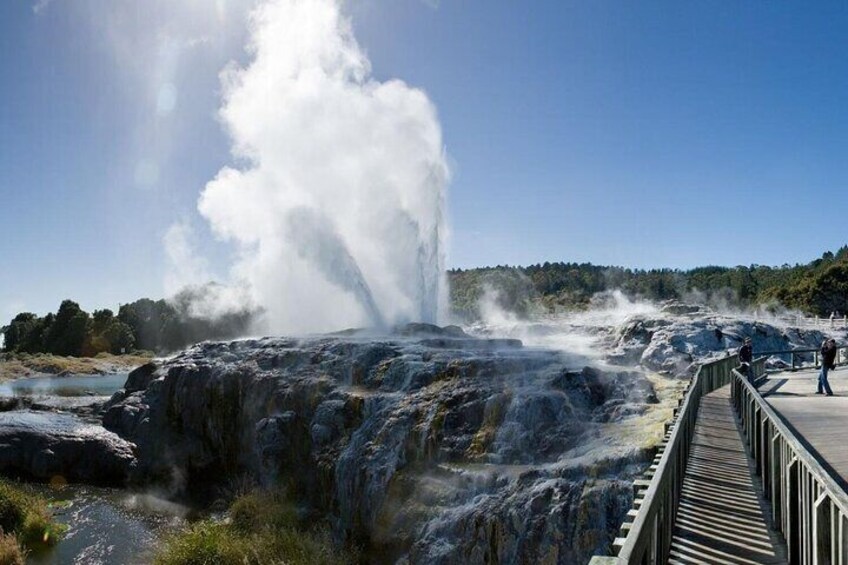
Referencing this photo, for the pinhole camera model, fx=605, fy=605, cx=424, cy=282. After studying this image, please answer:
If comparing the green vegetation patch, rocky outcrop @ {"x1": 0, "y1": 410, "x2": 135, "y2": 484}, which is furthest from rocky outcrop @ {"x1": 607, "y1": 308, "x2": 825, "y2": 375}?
rocky outcrop @ {"x1": 0, "y1": 410, "x2": 135, "y2": 484}

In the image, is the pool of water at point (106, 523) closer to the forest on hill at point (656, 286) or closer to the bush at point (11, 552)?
the bush at point (11, 552)

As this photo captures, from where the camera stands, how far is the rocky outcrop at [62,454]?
107ft

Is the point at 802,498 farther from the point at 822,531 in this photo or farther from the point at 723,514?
the point at 723,514

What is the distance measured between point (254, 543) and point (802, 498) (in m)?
18.7

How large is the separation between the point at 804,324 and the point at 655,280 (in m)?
94.7

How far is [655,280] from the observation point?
142m

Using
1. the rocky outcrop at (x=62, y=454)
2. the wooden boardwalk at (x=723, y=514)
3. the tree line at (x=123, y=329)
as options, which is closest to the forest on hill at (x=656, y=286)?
the tree line at (x=123, y=329)

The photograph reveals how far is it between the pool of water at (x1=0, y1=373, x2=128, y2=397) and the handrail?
5963 centimetres

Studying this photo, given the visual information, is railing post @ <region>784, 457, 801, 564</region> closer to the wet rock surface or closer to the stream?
the wet rock surface

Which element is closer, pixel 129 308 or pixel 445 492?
pixel 445 492

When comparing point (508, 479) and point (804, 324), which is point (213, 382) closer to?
point (508, 479)

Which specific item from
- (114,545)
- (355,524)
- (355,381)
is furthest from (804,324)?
(114,545)

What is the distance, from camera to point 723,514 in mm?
8711

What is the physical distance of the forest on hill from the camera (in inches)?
3787
